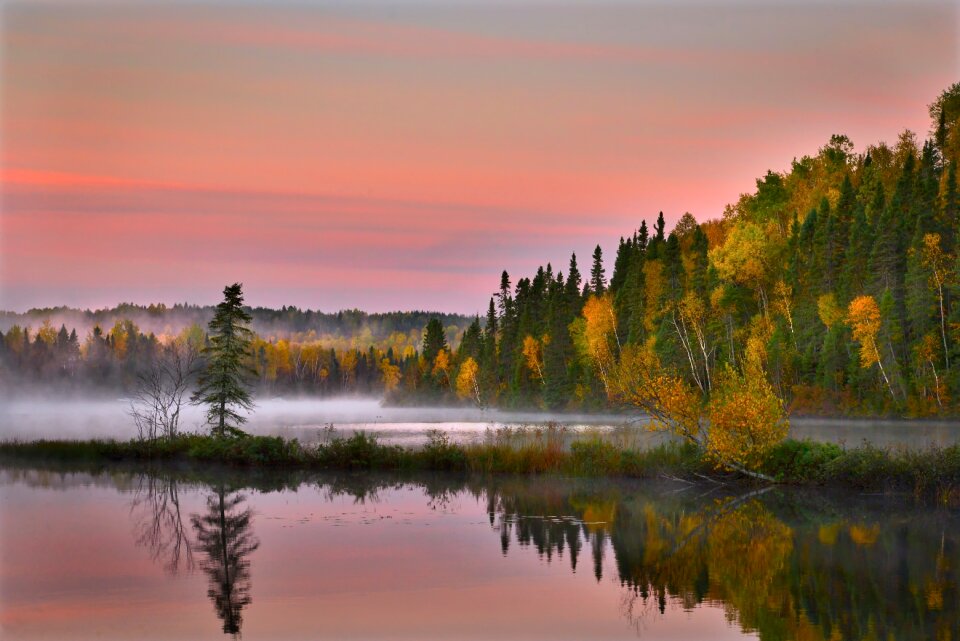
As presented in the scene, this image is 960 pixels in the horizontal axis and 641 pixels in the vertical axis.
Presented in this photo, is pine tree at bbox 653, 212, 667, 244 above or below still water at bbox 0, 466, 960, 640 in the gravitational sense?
above

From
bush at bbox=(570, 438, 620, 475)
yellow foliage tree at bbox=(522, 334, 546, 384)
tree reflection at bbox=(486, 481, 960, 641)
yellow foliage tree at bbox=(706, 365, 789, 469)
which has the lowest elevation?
tree reflection at bbox=(486, 481, 960, 641)

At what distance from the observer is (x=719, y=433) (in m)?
30.9

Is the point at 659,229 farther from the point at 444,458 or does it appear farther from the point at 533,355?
the point at 444,458

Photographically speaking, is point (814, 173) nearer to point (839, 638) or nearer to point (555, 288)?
point (555, 288)

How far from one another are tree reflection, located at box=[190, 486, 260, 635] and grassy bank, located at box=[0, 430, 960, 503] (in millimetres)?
7289

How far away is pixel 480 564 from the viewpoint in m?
21.4

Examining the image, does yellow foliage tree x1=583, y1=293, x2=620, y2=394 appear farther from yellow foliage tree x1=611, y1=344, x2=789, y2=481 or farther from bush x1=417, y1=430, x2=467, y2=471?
yellow foliage tree x1=611, y1=344, x2=789, y2=481

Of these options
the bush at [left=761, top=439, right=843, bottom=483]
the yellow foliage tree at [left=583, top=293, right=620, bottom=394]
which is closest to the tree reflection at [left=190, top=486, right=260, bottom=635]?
the bush at [left=761, top=439, right=843, bottom=483]

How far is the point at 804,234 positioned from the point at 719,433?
2881 inches

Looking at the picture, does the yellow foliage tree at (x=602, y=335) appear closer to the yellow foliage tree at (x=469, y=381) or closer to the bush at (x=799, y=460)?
the yellow foliage tree at (x=469, y=381)

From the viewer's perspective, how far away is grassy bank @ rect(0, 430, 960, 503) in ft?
96.2

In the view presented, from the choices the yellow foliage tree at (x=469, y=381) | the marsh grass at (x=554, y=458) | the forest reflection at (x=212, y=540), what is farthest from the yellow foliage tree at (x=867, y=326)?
the yellow foliage tree at (x=469, y=381)

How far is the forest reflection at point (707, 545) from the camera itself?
57.0 feet

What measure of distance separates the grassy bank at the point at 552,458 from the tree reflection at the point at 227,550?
23.9 ft
